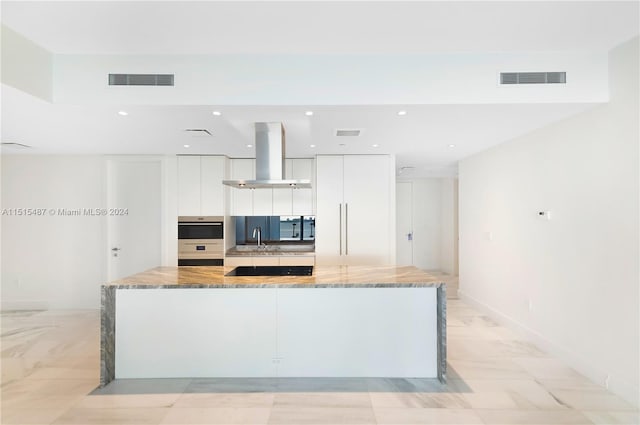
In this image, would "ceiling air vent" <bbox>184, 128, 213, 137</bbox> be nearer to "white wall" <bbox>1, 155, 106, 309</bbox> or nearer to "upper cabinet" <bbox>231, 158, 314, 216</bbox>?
"upper cabinet" <bbox>231, 158, 314, 216</bbox>

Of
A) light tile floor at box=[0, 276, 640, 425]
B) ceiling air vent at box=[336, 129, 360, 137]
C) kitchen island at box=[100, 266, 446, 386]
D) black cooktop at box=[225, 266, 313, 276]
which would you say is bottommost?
light tile floor at box=[0, 276, 640, 425]

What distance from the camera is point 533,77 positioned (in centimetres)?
274

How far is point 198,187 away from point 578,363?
16.5 feet

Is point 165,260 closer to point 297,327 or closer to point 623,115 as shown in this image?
point 297,327

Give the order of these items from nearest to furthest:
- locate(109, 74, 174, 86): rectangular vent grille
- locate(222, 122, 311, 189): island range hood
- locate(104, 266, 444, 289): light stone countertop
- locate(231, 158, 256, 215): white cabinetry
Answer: locate(109, 74, 174, 86): rectangular vent grille
locate(104, 266, 444, 289): light stone countertop
locate(222, 122, 311, 189): island range hood
locate(231, 158, 256, 215): white cabinetry

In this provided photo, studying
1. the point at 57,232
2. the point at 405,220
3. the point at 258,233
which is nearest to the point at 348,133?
the point at 258,233

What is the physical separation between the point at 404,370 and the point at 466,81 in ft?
8.03

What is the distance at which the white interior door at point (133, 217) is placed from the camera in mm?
5359

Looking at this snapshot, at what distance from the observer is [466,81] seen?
274 centimetres

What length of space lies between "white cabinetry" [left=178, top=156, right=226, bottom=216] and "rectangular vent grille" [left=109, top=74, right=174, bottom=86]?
8.51 ft

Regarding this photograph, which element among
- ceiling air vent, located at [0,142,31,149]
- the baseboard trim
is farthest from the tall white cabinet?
ceiling air vent, located at [0,142,31,149]

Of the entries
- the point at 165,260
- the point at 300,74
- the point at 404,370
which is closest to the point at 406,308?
the point at 404,370

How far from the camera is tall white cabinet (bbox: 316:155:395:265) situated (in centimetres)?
531

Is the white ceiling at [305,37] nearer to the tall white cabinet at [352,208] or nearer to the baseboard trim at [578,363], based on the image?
the tall white cabinet at [352,208]
